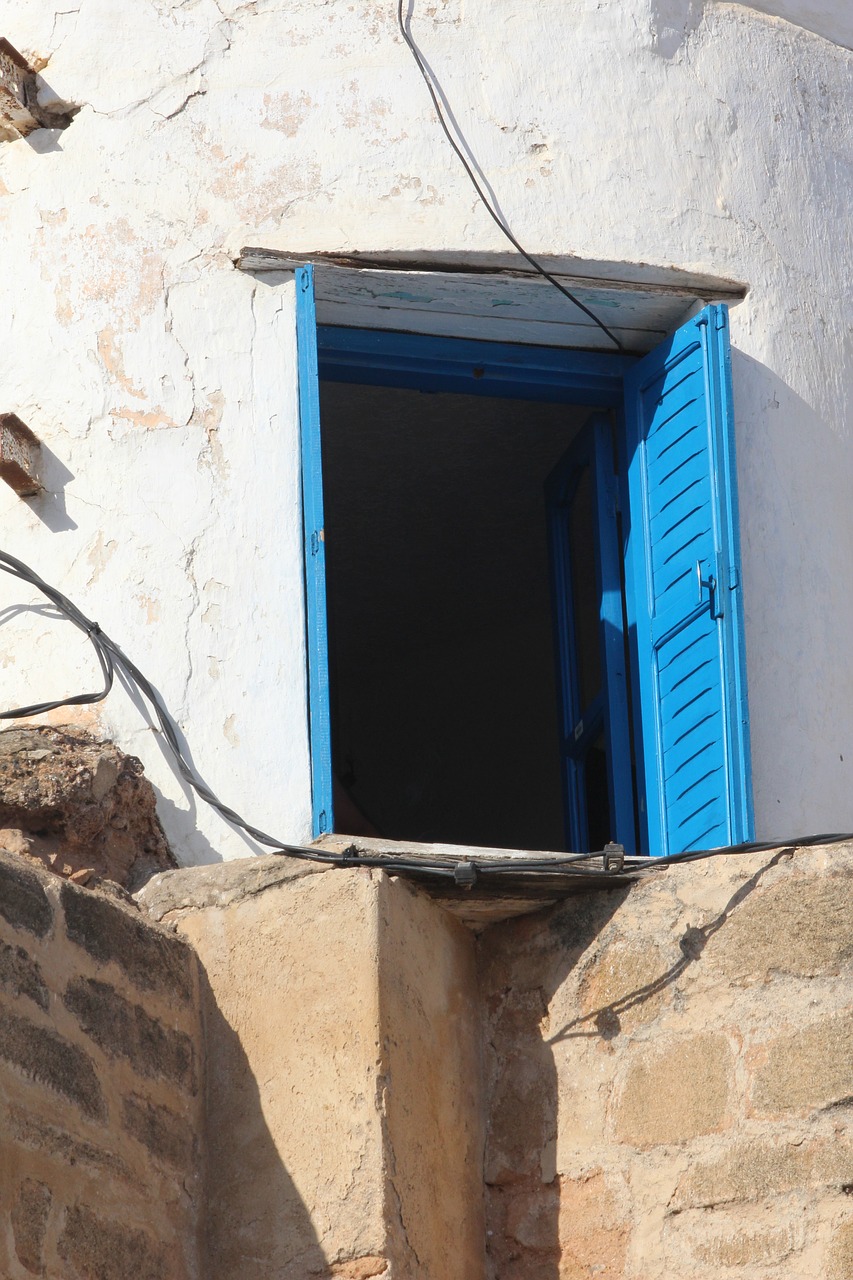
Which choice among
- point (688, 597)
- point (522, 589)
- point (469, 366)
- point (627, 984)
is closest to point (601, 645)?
point (688, 597)

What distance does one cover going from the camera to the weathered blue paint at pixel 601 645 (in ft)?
19.3

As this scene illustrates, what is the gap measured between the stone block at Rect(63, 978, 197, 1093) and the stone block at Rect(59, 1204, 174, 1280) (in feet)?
1.19

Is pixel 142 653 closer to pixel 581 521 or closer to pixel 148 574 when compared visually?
pixel 148 574

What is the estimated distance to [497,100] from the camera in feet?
19.5

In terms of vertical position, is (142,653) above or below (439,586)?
below

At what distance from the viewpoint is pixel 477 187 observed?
582 centimetres

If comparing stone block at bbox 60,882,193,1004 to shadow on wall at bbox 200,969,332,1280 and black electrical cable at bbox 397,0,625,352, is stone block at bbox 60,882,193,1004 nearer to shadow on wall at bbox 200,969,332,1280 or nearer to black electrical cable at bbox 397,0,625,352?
shadow on wall at bbox 200,969,332,1280

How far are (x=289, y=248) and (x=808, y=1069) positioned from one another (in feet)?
8.46

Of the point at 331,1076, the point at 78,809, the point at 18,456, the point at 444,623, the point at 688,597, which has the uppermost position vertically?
the point at 444,623

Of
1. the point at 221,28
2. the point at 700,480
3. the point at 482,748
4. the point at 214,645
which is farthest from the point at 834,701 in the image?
the point at 482,748

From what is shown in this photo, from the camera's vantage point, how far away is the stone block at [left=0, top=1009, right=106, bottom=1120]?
418 centimetres

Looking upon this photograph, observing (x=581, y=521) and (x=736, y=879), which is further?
(x=581, y=521)

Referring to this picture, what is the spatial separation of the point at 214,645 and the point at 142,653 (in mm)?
188

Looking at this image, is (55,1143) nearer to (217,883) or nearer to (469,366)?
(217,883)
